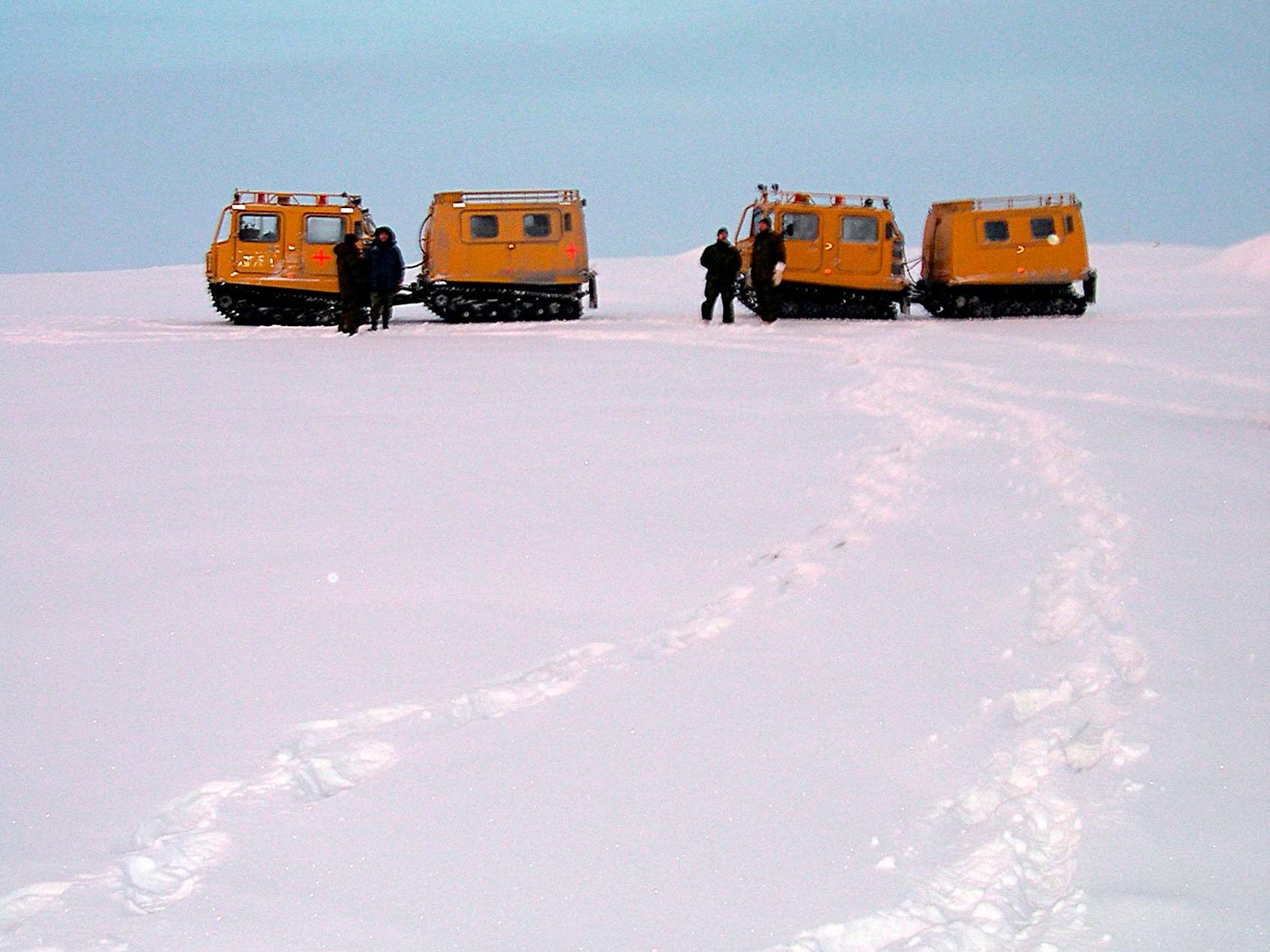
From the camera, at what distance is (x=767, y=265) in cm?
1783

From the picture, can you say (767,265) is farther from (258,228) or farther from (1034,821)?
(1034,821)

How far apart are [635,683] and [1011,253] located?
17.7m

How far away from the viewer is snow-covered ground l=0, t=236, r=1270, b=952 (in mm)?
3289

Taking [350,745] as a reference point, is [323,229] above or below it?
above

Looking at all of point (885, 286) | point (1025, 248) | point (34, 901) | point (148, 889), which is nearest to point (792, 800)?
point (148, 889)

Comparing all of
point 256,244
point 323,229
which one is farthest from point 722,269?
point 256,244

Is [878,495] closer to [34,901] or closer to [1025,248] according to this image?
[34,901]

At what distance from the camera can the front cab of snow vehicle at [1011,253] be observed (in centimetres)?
2100

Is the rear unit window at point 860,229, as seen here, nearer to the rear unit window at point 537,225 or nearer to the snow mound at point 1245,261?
the rear unit window at point 537,225

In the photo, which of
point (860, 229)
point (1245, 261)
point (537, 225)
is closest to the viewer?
point (537, 225)

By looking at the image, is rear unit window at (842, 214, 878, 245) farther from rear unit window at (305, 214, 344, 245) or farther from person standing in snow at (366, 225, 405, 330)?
rear unit window at (305, 214, 344, 245)

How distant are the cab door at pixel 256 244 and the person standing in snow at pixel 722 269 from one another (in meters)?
5.94

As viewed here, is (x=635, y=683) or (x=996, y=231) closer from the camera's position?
(x=635, y=683)

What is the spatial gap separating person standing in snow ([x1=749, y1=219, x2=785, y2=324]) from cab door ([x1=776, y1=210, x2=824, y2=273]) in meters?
1.99
